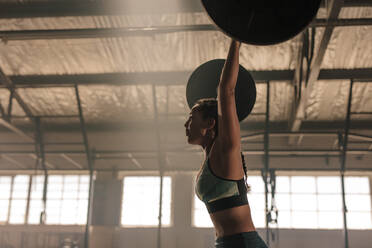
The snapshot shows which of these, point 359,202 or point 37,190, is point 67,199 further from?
point 359,202

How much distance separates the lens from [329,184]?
8.60 meters

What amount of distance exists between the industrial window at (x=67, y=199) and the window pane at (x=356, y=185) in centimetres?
500

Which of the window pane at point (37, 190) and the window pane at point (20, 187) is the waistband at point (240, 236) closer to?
the window pane at point (37, 190)

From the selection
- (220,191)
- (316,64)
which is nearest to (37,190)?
(316,64)

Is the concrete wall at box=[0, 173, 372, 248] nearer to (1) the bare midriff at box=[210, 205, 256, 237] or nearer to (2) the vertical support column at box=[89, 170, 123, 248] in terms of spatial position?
(2) the vertical support column at box=[89, 170, 123, 248]

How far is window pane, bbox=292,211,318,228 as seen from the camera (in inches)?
333

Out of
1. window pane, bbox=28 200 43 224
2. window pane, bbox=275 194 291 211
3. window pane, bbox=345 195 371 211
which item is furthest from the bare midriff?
window pane, bbox=28 200 43 224

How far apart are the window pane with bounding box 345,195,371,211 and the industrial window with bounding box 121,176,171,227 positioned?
10.9 ft

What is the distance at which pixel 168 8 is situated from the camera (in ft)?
16.6

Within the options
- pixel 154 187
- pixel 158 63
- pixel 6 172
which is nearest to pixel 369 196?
pixel 154 187

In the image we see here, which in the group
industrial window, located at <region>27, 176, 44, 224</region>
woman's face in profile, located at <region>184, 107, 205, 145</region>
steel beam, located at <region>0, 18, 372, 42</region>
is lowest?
woman's face in profile, located at <region>184, 107, 205, 145</region>

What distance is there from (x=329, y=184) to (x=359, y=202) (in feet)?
2.01

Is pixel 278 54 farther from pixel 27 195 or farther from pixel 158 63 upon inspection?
pixel 27 195

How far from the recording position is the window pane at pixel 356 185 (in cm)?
855
